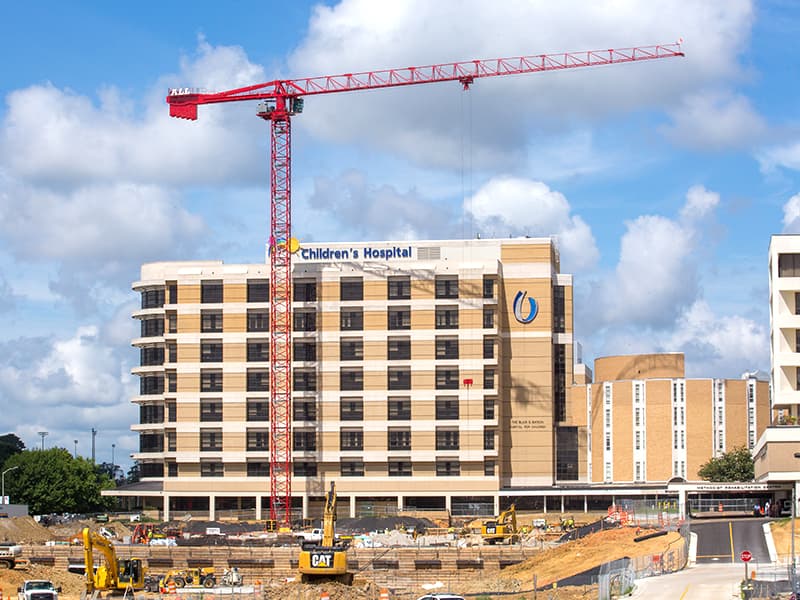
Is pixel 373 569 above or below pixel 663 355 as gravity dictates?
below

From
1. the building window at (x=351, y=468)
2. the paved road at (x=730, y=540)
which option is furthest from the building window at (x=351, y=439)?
the paved road at (x=730, y=540)

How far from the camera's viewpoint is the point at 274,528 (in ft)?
544

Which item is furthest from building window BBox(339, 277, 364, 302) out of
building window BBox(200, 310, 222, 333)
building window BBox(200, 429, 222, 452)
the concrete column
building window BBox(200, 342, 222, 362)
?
the concrete column

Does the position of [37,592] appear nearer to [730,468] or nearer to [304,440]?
[304,440]

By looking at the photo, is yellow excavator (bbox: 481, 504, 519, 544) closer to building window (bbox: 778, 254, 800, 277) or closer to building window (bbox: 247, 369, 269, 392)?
building window (bbox: 778, 254, 800, 277)

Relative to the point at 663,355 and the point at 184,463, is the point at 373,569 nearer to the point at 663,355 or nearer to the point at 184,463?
the point at 184,463

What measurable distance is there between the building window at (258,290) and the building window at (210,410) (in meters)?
14.7

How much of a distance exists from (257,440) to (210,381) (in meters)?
10.3

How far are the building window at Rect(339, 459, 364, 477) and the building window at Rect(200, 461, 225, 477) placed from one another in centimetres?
1631

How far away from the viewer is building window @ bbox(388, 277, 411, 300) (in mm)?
176075

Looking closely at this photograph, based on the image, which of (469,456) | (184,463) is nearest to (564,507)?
(469,456)

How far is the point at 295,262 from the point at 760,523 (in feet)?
256

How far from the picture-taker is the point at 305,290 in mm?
178000

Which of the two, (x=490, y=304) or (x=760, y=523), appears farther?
(x=490, y=304)
